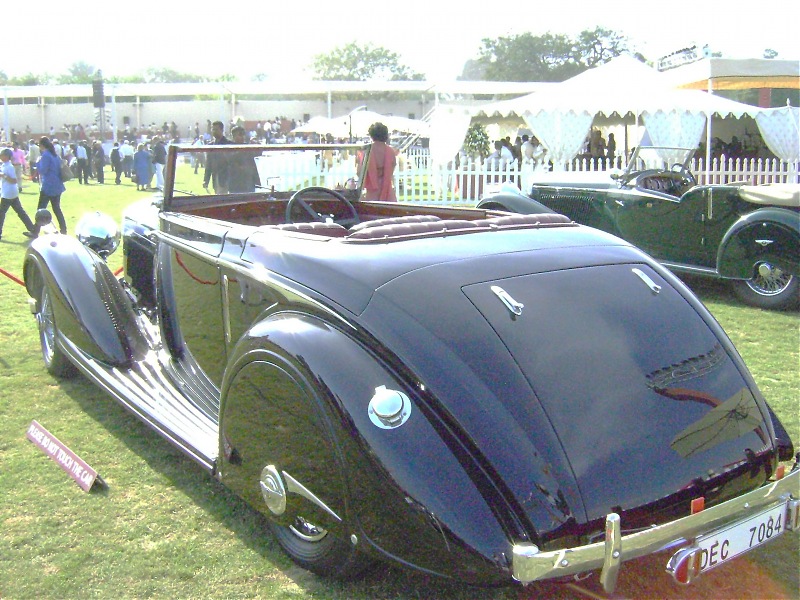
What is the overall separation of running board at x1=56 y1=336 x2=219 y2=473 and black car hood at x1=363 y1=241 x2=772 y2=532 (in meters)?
1.17

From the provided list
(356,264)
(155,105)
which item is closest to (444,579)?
(356,264)

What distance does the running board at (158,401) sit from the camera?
10.4ft

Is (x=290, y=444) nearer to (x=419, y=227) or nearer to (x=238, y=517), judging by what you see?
(x=238, y=517)

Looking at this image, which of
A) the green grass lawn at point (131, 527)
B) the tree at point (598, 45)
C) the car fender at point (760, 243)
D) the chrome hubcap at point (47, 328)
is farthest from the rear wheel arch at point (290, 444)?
the tree at point (598, 45)

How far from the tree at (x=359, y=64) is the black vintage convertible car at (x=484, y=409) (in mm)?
83560

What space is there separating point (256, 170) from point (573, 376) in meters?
2.91

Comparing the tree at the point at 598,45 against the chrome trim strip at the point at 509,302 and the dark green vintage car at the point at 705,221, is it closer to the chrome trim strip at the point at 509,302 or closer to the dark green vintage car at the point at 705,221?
the dark green vintage car at the point at 705,221

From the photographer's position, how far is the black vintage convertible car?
2.15 meters

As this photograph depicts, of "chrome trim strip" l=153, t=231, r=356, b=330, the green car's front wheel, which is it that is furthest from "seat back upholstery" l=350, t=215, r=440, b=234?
the green car's front wheel

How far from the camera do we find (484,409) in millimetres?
2240

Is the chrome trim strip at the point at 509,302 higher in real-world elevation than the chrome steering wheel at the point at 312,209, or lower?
lower

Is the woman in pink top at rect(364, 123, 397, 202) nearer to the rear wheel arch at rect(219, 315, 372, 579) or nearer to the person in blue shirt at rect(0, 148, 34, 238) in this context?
the rear wheel arch at rect(219, 315, 372, 579)

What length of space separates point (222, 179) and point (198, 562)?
8.11 ft

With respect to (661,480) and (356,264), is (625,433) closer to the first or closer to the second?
(661,480)
